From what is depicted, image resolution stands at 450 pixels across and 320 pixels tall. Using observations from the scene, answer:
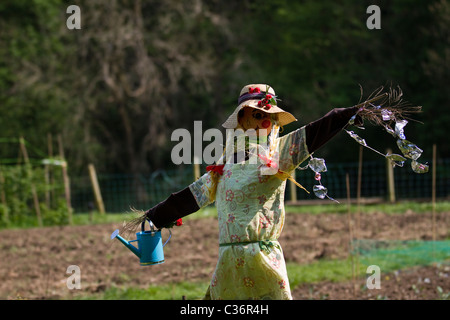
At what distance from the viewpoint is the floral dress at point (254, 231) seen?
3.21 m

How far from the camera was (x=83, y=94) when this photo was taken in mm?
19016

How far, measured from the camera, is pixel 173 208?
11.8 feet

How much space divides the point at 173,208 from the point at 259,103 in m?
0.79

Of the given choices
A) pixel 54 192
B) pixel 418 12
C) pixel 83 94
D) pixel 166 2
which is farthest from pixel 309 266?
pixel 166 2

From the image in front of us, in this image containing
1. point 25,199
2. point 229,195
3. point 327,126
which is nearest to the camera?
point 327,126

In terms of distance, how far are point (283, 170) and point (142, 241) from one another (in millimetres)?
893

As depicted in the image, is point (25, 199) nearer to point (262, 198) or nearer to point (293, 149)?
point (262, 198)

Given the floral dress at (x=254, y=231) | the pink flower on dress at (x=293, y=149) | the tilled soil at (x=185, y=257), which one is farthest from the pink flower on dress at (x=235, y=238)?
the tilled soil at (x=185, y=257)

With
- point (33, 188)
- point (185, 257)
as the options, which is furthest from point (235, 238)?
point (33, 188)

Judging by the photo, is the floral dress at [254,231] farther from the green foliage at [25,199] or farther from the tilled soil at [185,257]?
the green foliage at [25,199]

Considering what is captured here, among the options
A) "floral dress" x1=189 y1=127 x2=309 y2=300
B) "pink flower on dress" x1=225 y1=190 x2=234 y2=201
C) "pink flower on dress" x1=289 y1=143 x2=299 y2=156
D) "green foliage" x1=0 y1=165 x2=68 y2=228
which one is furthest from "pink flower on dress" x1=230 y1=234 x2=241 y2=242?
"green foliage" x1=0 y1=165 x2=68 y2=228

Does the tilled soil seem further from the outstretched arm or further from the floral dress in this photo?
the outstretched arm

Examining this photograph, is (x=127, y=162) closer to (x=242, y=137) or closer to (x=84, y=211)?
(x=84, y=211)

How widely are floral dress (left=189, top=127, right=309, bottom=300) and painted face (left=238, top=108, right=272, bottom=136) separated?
0.13 metres
